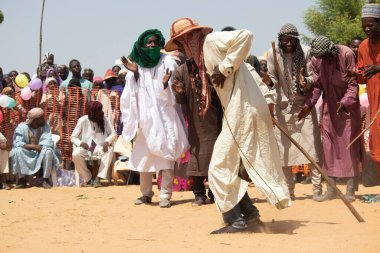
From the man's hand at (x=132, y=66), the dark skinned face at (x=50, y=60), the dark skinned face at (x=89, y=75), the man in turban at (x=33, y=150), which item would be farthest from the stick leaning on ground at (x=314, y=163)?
the dark skinned face at (x=50, y=60)

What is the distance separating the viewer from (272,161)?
657 cm

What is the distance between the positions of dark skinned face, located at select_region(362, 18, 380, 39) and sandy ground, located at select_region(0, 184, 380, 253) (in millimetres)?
2026

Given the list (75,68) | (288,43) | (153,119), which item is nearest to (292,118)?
(288,43)

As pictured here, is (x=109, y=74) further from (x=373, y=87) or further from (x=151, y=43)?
(x=373, y=87)

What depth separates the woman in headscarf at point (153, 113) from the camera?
911 centimetres

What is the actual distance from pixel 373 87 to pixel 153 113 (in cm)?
279

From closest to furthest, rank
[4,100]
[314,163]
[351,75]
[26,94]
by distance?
[314,163] < [351,75] < [4,100] < [26,94]

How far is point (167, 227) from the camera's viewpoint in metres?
7.46

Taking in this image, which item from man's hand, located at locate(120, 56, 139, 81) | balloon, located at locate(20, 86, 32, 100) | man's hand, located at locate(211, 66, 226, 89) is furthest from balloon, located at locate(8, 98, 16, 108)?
man's hand, located at locate(211, 66, 226, 89)

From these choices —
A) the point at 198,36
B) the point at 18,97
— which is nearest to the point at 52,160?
the point at 18,97

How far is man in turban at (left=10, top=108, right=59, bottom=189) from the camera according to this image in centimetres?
1191

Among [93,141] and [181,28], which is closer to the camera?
[181,28]

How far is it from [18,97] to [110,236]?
6.95 metres

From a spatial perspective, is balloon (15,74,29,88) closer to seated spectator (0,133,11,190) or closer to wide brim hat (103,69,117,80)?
wide brim hat (103,69,117,80)
